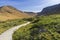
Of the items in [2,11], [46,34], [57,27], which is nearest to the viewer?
[46,34]

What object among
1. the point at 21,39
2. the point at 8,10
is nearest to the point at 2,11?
the point at 8,10

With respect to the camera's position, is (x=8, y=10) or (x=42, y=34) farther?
(x=8, y=10)

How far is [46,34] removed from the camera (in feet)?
65.9

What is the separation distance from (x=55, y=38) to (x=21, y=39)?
5.07m

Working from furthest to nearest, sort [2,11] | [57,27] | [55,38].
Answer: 1. [2,11]
2. [57,27]
3. [55,38]

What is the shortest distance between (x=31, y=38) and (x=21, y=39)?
184 centimetres

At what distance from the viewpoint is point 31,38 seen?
829 inches

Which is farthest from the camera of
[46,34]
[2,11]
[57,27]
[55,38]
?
[2,11]

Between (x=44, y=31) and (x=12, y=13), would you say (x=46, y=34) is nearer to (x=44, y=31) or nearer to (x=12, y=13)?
(x=44, y=31)

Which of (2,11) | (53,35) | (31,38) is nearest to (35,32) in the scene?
(31,38)

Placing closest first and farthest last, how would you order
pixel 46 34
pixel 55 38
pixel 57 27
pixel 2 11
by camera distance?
pixel 55 38, pixel 46 34, pixel 57 27, pixel 2 11

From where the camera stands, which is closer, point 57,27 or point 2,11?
point 57,27

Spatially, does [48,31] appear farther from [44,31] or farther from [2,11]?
[2,11]

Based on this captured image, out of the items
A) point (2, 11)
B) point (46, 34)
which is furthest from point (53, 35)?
point (2, 11)
